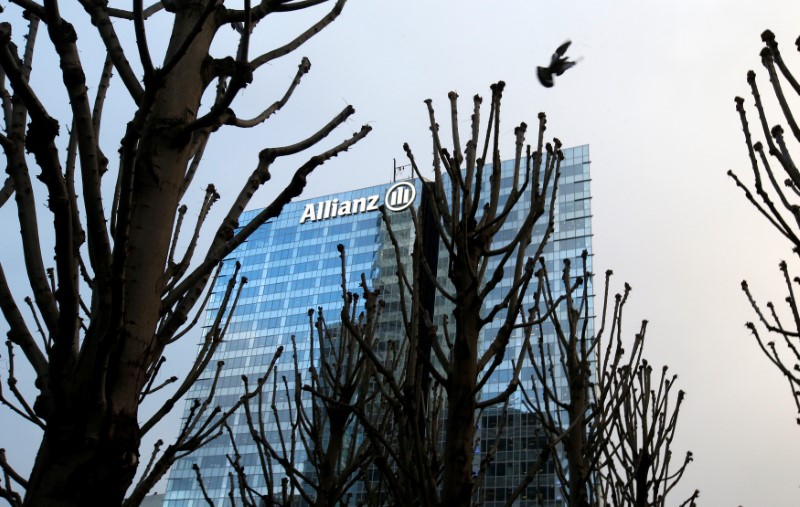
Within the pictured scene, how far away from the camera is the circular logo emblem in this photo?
71.6 metres

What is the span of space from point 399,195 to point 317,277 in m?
12.5

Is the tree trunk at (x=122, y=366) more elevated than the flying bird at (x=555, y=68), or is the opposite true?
the flying bird at (x=555, y=68)

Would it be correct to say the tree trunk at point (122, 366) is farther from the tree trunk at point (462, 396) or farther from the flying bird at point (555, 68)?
the flying bird at point (555, 68)

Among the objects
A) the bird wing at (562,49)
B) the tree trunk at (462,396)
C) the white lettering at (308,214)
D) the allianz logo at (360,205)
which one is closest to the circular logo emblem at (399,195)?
the allianz logo at (360,205)

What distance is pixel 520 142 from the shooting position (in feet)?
16.2

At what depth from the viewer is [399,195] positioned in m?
72.4

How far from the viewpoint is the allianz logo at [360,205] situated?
72.0m

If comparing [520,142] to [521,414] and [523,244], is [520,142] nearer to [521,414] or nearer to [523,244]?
[523,244]

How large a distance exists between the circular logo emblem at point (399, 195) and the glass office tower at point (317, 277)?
11 centimetres

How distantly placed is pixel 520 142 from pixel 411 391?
2.28 meters

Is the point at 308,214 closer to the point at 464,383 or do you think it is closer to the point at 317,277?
the point at 317,277

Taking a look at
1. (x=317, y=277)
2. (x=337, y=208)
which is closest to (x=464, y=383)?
(x=317, y=277)

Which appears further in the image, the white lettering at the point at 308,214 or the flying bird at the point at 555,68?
the white lettering at the point at 308,214

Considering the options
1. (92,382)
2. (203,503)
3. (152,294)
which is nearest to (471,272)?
(152,294)
